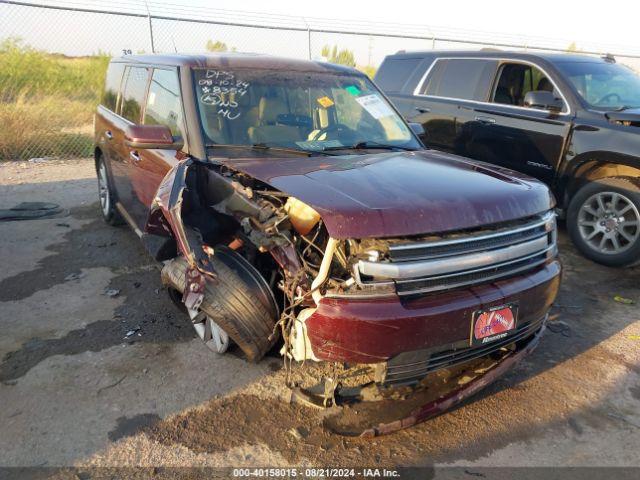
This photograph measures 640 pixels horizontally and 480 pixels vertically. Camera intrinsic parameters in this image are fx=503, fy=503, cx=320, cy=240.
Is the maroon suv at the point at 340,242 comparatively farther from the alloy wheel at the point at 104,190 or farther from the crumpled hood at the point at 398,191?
Result: the alloy wheel at the point at 104,190

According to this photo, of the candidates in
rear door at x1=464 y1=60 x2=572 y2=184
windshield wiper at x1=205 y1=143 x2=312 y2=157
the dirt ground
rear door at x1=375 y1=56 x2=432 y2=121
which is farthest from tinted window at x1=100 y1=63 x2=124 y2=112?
rear door at x1=464 y1=60 x2=572 y2=184

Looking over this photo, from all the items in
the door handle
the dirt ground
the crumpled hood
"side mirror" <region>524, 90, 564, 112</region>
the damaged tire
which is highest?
"side mirror" <region>524, 90, 564, 112</region>

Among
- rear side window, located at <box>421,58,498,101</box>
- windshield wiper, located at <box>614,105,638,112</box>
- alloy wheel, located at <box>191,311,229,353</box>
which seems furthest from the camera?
rear side window, located at <box>421,58,498,101</box>

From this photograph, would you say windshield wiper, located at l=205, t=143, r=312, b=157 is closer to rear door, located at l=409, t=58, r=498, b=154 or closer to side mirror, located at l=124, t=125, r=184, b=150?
side mirror, located at l=124, t=125, r=184, b=150

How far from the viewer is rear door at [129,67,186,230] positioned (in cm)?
356

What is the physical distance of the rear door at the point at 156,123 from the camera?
3.56 metres

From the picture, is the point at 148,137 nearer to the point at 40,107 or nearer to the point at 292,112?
the point at 292,112

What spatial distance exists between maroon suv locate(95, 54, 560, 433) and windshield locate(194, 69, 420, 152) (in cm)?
1

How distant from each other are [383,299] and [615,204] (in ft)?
12.1

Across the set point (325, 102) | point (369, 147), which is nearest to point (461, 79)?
point (325, 102)

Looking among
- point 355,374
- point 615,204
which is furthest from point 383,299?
point 615,204

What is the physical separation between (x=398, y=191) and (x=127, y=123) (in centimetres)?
311

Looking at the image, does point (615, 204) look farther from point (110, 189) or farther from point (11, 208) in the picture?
point (11, 208)

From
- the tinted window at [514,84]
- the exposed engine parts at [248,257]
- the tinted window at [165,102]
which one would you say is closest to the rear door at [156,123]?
the tinted window at [165,102]
